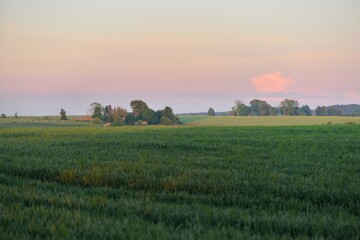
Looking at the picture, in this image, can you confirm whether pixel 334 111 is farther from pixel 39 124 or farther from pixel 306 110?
pixel 39 124

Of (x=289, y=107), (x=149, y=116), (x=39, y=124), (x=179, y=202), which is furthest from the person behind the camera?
(x=289, y=107)

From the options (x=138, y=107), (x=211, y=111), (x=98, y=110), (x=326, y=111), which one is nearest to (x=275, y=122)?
(x=138, y=107)

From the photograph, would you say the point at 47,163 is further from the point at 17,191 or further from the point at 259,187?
the point at 259,187

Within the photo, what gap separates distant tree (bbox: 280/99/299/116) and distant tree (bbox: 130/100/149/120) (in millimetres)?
70772

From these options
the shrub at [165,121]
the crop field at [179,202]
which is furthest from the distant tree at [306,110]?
the crop field at [179,202]

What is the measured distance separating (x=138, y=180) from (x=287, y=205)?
354 centimetres

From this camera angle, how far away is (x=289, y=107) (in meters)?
155

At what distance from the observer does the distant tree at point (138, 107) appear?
102 metres

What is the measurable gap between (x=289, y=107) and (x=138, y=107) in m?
72.9

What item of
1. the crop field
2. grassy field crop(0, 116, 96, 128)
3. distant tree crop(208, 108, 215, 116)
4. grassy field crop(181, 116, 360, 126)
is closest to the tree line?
distant tree crop(208, 108, 215, 116)

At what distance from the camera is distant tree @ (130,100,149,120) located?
4018 inches

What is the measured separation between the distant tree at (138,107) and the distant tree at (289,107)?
70772 mm

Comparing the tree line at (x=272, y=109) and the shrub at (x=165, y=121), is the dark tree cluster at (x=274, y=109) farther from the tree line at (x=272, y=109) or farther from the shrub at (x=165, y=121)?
the shrub at (x=165, y=121)

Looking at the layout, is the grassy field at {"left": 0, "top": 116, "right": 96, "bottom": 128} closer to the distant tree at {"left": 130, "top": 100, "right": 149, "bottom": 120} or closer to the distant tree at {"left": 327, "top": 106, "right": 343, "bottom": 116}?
the distant tree at {"left": 130, "top": 100, "right": 149, "bottom": 120}
